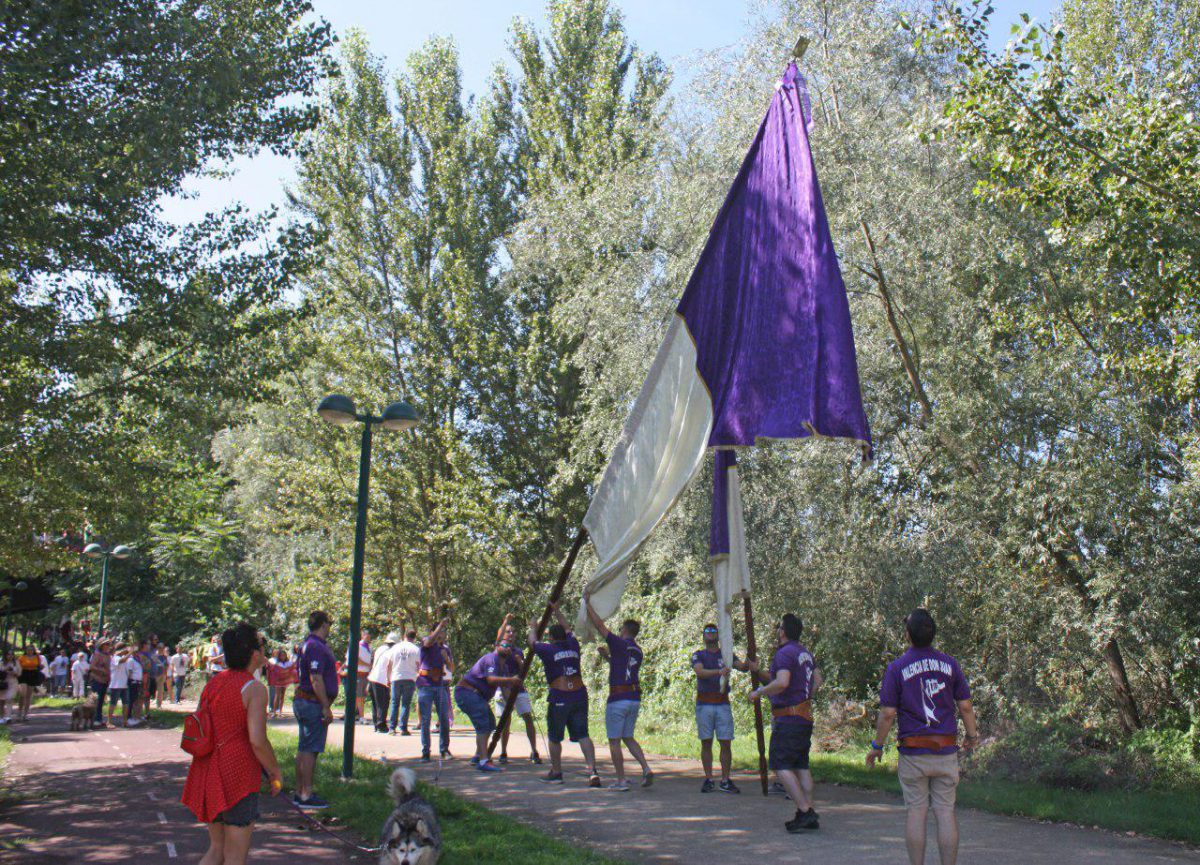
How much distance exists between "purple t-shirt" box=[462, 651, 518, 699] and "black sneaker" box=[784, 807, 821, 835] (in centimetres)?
532

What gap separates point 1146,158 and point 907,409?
493cm

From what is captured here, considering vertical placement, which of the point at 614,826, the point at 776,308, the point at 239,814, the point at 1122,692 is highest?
the point at 776,308

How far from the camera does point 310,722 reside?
33.1ft

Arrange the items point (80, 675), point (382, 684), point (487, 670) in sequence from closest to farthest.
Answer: point (487, 670)
point (382, 684)
point (80, 675)

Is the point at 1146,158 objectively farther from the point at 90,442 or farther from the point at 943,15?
the point at 90,442

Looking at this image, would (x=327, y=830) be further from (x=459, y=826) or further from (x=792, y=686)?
(x=792, y=686)

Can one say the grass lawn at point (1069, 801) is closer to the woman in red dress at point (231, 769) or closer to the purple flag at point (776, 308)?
the purple flag at point (776, 308)

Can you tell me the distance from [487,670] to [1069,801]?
276 inches

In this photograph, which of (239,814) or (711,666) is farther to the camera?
(711,666)

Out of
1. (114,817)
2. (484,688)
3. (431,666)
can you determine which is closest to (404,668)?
(431,666)

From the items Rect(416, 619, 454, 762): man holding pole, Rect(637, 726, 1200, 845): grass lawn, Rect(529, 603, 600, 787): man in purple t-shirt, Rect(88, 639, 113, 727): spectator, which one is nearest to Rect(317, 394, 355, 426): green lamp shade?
Rect(529, 603, 600, 787): man in purple t-shirt

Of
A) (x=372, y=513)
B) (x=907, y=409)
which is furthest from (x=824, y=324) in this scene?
→ (x=372, y=513)

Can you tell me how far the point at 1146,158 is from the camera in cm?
1035

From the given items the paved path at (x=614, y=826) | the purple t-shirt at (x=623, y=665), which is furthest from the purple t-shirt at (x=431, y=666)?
the purple t-shirt at (x=623, y=665)
